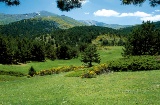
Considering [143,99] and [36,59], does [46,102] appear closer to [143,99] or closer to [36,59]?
[143,99]

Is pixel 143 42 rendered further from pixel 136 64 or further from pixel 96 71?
pixel 96 71

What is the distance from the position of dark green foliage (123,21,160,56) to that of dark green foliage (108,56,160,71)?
33999 mm

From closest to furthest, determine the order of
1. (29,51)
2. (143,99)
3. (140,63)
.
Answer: (143,99) → (140,63) → (29,51)

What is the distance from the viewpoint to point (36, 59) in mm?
156375

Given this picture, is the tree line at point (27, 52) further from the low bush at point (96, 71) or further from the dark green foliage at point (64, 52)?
the low bush at point (96, 71)

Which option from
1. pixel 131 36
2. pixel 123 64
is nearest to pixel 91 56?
pixel 131 36

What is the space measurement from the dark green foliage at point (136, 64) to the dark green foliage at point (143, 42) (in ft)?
112

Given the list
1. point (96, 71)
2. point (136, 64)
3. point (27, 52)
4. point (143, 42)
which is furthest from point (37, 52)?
point (96, 71)

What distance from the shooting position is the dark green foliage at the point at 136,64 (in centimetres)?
5012

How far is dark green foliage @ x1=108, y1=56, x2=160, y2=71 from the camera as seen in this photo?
1973 inches

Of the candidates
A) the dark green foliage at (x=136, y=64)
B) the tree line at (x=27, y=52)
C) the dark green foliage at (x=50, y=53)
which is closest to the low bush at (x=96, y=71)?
the dark green foliage at (x=136, y=64)

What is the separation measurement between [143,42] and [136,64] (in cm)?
3643

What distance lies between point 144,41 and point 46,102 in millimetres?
67839

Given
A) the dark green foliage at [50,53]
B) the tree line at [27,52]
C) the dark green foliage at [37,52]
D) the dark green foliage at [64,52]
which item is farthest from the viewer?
the dark green foliage at [64,52]
